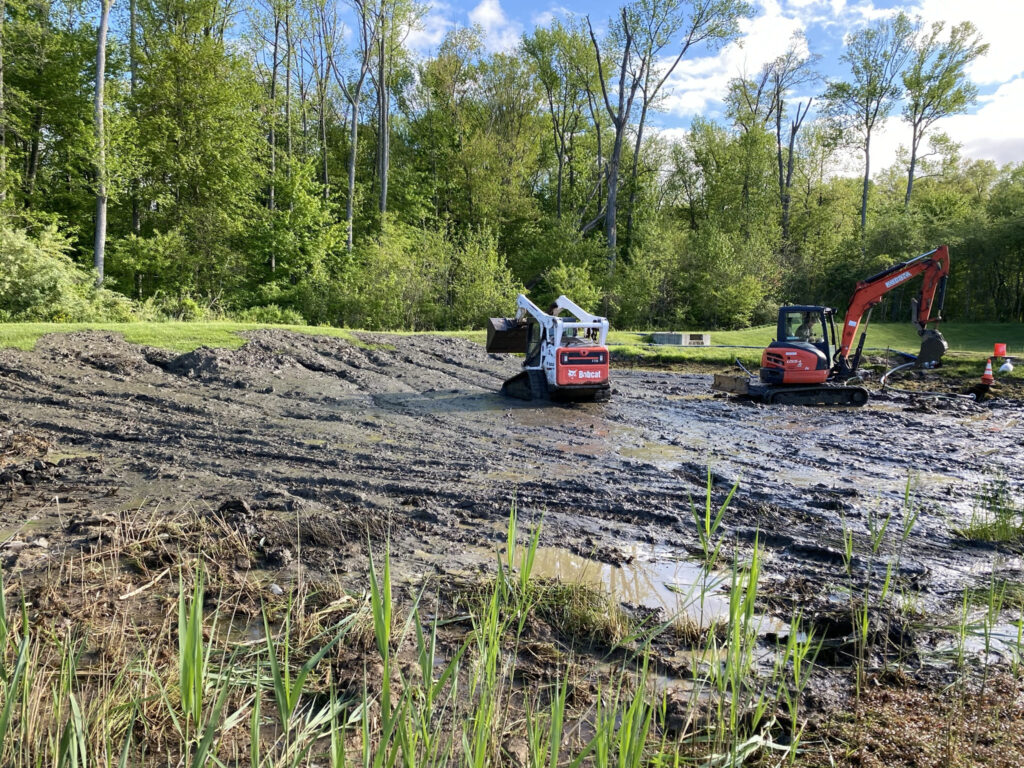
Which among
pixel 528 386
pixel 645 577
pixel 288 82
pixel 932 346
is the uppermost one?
pixel 288 82

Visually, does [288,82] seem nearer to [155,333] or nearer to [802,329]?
[155,333]

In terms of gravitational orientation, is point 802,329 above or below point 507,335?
above

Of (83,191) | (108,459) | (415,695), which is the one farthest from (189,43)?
(415,695)

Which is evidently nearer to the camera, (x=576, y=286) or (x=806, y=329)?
(x=806, y=329)

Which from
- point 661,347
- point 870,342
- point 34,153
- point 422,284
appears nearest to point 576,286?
point 422,284

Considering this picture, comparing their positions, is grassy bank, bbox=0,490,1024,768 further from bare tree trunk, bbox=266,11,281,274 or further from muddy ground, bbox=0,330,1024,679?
bare tree trunk, bbox=266,11,281,274

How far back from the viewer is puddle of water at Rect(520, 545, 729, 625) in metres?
4.27

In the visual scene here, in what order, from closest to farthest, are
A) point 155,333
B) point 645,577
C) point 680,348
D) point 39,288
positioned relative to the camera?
point 645,577
point 155,333
point 39,288
point 680,348

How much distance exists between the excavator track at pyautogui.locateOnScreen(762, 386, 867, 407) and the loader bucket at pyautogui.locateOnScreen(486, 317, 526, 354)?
537cm

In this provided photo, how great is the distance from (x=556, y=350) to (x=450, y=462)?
4.89 metres

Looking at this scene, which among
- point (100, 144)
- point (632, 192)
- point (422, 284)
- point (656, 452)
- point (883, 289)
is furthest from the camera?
point (632, 192)

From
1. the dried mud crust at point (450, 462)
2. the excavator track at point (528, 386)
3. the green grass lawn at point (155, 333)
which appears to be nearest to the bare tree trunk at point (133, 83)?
the green grass lawn at point (155, 333)

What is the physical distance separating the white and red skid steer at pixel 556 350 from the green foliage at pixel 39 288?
11282mm

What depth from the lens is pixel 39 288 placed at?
16078mm
